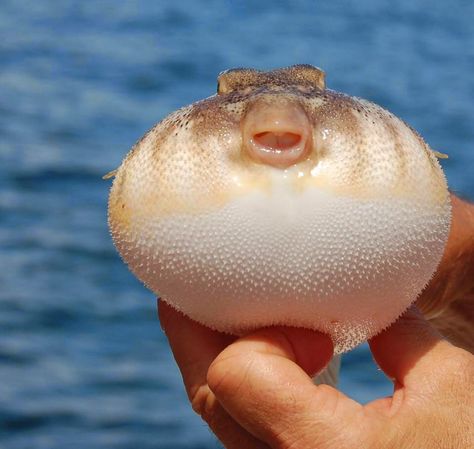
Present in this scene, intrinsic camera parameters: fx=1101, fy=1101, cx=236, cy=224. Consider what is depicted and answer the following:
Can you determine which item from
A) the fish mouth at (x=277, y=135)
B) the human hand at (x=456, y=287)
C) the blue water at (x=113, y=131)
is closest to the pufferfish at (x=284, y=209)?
the fish mouth at (x=277, y=135)

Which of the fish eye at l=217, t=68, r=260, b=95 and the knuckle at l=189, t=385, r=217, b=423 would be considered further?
the knuckle at l=189, t=385, r=217, b=423

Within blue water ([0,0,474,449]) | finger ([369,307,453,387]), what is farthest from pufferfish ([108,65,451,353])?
blue water ([0,0,474,449])

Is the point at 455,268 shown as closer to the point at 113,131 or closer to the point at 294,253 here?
the point at 294,253

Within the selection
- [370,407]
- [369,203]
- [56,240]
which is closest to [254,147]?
[369,203]

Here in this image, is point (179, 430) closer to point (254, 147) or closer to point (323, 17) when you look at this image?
point (254, 147)

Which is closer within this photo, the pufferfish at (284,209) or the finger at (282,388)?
the pufferfish at (284,209)

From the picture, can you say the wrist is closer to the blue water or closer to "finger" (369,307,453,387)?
the blue water

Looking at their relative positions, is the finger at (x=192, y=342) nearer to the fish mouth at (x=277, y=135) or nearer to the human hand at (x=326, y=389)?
the human hand at (x=326, y=389)
